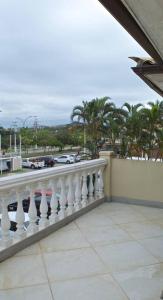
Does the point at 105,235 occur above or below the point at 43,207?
below

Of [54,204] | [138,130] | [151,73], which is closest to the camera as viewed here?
[151,73]

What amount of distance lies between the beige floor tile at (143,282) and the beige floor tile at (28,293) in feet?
2.03

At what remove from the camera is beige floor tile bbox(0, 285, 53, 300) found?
7.23 feet

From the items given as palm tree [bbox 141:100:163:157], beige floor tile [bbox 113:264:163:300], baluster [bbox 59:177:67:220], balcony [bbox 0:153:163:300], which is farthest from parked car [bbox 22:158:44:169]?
beige floor tile [bbox 113:264:163:300]

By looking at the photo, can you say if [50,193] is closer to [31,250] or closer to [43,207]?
[43,207]

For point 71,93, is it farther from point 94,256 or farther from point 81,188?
point 94,256

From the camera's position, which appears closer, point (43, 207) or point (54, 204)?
point (43, 207)

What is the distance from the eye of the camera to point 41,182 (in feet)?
11.3

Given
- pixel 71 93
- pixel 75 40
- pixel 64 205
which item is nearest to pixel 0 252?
pixel 64 205

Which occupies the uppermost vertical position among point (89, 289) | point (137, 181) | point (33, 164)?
point (137, 181)

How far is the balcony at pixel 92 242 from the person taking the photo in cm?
236

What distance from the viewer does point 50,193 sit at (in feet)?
13.5

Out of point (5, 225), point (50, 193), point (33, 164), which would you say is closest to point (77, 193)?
point (50, 193)

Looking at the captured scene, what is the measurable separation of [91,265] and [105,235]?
31.3 inches
